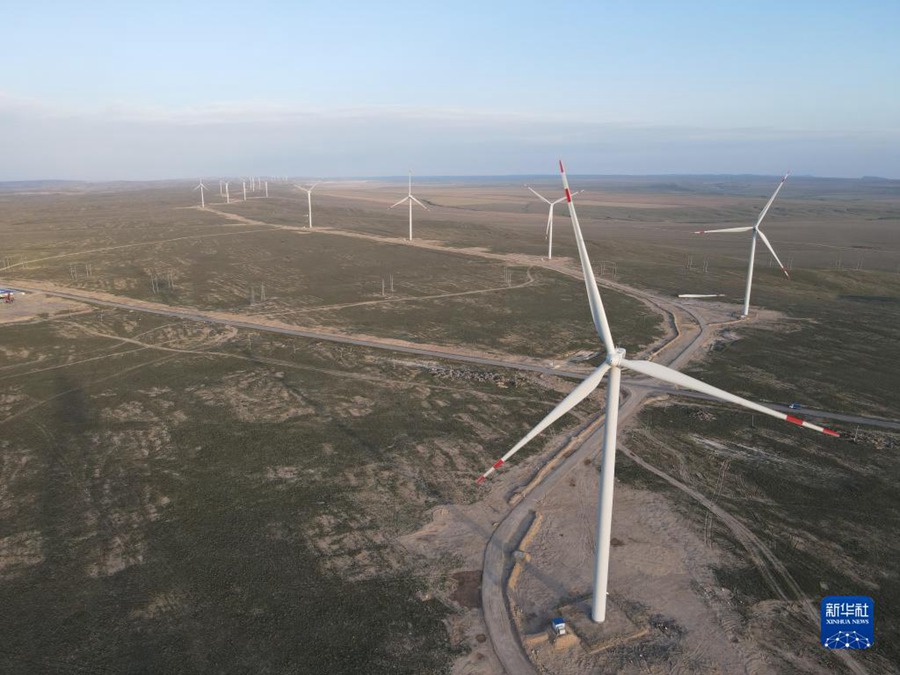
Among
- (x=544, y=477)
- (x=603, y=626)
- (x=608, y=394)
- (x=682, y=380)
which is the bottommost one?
(x=603, y=626)

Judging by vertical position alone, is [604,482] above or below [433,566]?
above

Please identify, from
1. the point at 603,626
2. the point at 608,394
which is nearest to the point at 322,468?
the point at 603,626

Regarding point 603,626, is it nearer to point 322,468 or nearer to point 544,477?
point 544,477

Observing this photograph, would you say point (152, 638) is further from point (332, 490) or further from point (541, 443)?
point (541, 443)

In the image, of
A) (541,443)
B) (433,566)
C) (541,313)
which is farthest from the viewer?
(541,313)

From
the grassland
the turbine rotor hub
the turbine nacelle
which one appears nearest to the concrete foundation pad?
the grassland

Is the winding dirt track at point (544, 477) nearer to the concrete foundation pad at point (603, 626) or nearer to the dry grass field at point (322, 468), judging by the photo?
the dry grass field at point (322, 468)

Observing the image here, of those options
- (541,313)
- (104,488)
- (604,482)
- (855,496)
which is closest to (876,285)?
(541,313)

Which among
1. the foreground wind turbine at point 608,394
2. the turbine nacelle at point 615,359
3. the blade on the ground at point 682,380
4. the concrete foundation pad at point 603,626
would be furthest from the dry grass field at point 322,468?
the turbine nacelle at point 615,359
